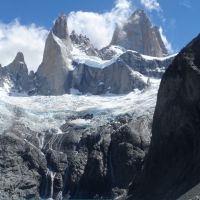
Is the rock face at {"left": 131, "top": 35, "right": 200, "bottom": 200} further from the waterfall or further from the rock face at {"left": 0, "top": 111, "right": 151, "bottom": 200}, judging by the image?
the waterfall

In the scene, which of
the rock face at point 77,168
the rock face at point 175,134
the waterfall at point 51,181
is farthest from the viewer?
the waterfall at point 51,181

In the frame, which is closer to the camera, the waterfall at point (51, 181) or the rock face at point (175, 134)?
the rock face at point (175, 134)

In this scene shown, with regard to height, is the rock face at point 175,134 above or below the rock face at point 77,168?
above

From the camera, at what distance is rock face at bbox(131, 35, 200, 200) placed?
7969 centimetres

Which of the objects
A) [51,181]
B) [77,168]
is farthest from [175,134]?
[77,168]

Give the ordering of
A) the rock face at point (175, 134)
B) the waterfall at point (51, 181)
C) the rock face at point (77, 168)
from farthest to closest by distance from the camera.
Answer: the waterfall at point (51, 181), the rock face at point (77, 168), the rock face at point (175, 134)

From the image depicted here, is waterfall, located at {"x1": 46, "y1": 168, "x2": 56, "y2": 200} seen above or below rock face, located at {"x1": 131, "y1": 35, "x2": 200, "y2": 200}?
below

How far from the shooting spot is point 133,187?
313ft

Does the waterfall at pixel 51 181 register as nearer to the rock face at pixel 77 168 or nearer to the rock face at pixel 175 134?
the rock face at pixel 77 168

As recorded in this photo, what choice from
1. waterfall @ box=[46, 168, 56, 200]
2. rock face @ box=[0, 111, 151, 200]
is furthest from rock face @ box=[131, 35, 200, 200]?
waterfall @ box=[46, 168, 56, 200]

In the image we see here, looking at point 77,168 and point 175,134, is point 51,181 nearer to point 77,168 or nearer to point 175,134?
point 77,168

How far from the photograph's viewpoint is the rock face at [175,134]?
7969 cm

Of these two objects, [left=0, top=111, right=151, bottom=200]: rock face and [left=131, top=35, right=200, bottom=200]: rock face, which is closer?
[left=131, top=35, right=200, bottom=200]: rock face

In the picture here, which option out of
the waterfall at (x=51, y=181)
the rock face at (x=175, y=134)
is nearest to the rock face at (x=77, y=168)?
the waterfall at (x=51, y=181)
